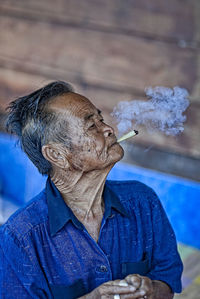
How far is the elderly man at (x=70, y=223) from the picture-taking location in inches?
60.1

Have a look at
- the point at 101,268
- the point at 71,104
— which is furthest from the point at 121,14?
the point at 101,268

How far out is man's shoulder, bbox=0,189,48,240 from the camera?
1551mm

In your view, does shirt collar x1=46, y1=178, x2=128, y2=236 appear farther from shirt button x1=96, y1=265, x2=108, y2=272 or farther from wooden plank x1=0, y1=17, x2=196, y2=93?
wooden plank x1=0, y1=17, x2=196, y2=93

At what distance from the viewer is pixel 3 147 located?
3.51 m

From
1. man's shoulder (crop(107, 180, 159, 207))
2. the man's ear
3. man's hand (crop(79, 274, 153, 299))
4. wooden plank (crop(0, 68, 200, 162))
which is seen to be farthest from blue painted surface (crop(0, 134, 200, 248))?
man's hand (crop(79, 274, 153, 299))

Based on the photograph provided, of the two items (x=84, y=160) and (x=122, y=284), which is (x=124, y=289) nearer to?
(x=122, y=284)

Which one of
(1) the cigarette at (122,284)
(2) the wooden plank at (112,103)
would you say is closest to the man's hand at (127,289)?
(1) the cigarette at (122,284)

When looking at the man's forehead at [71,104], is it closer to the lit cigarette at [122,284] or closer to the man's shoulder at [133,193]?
the man's shoulder at [133,193]

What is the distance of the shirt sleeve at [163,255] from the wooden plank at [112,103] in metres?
1.05

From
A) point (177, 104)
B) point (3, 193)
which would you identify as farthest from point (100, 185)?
point (3, 193)

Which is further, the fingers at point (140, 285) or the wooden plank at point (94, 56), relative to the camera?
the wooden plank at point (94, 56)

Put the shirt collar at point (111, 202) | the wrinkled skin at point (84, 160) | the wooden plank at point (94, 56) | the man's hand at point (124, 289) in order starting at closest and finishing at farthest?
the man's hand at point (124, 289), the wrinkled skin at point (84, 160), the shirt collar at point (111, 202), the wooden plank at point (94, 56)

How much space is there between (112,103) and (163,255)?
1479 millimetres

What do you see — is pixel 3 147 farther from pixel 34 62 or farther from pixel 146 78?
pixel 146 78
